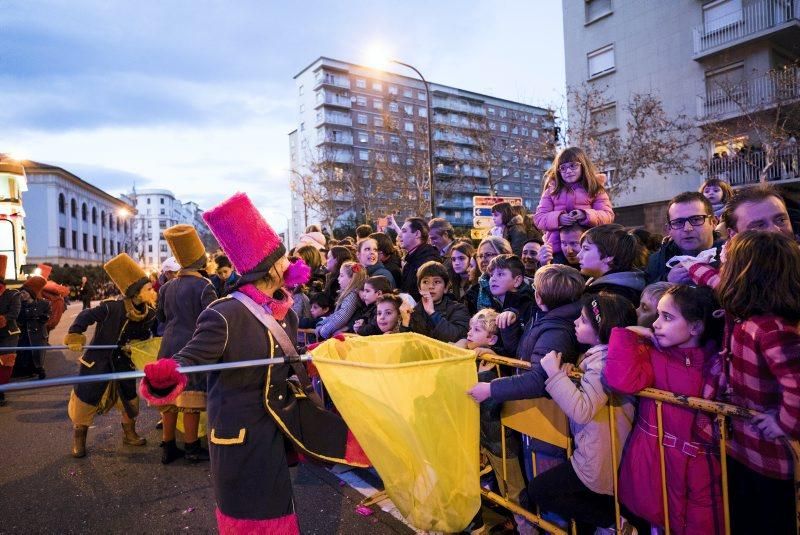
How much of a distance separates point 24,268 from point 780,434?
14170 mm

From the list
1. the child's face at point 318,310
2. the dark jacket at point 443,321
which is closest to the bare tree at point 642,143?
the child's face at point 318,310

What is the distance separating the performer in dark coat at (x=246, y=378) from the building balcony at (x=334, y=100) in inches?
2472

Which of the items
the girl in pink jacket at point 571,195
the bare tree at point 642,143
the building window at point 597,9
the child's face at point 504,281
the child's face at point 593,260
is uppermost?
the building window at point 597,9

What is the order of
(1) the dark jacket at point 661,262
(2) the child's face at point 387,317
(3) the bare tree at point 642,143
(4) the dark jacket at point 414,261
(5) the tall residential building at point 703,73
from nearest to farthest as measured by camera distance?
1. (1) the dark jacket at point 661,262
2. (2) the child's face at point 387,317
3. (4) the dark jacket at point 414,261
4. (5) the tall residential building at point 703,73
5. (3) the bare tree at point 642,143

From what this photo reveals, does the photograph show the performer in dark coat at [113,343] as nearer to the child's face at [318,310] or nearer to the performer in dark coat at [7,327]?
the child's face at [318,310]

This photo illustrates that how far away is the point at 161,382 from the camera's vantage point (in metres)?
2.13

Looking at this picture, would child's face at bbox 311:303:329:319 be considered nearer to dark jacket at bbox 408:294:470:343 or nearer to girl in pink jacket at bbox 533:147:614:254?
dark jacket at bbox 408:294:470:343

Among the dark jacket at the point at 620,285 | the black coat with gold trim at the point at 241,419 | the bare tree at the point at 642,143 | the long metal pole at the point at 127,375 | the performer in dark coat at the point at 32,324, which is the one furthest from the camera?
the bare tree at the point at 642,143

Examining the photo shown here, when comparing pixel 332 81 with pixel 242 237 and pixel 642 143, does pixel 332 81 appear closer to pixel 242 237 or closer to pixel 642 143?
pixel 642 143

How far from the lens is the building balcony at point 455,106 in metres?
70.4

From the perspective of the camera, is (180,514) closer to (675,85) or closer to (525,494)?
(525,494)

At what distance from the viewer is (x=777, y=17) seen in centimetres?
1772

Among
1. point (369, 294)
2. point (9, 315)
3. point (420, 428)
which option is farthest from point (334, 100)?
point (420, 428)

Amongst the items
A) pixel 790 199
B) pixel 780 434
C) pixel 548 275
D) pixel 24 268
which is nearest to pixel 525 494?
pixel 548 275
